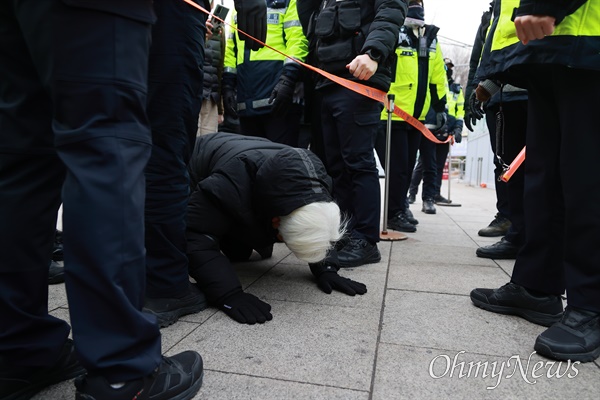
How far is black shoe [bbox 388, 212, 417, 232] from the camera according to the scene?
4148 mm

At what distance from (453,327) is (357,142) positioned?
1.33 meters

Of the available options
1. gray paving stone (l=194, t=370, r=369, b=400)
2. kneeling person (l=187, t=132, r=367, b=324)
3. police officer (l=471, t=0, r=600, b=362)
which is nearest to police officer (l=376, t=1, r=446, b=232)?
kneeling person (l=187, t=132, r=367, b=324)

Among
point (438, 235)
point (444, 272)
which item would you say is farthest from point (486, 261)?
point (438, 235)

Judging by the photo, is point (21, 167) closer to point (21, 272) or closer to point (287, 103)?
point (21, 272)

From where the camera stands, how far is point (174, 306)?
1.73 m

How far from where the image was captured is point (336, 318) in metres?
1.77

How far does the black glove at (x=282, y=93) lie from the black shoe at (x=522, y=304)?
1.74 metres

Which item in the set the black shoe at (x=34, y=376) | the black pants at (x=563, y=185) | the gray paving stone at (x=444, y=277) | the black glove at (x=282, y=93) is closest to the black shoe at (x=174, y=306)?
the black shoe at (x=34, y=376)

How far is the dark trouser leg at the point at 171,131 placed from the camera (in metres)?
1.57

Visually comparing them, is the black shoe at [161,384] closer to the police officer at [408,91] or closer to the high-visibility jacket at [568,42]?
the high-visibility jacket at [568,42]

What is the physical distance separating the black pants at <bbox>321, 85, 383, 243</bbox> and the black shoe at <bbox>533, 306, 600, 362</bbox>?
52.6 inches

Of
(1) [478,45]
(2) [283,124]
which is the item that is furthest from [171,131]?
(1) [478,45]

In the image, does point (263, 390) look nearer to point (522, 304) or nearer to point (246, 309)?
point (246, 309)

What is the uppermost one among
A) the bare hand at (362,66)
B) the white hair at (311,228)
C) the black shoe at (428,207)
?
the bare hand at (362,66)
